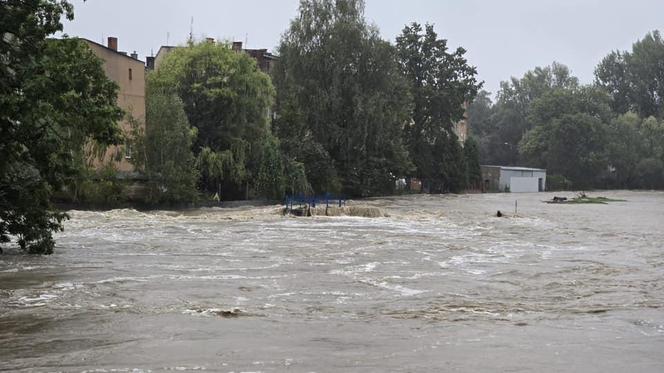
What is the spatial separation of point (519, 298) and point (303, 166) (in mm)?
41934

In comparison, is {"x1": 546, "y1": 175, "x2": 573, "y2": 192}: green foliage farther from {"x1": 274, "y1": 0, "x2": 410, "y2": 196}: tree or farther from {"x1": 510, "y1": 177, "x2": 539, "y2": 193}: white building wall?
{"x1": 274, "y1": 0, "x2": 410, "y2": 196}: tree

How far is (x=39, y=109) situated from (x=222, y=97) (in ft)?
118

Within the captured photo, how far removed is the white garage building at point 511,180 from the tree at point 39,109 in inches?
3321

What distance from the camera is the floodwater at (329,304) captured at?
1027 centimetres

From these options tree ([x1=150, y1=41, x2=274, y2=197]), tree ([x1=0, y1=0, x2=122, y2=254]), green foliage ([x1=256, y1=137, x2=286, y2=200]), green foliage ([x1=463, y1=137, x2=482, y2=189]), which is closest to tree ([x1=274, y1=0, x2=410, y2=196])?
tree ([x1=150, y1=41, x2=274, y2=197])

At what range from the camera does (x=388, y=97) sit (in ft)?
215

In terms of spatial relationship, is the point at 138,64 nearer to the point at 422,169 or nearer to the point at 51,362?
the point at 422,169

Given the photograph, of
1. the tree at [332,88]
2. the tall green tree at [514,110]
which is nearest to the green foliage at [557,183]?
the tall green tree at [514,110]

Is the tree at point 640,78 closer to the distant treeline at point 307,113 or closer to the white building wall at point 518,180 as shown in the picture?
the white building wall at point 518,180

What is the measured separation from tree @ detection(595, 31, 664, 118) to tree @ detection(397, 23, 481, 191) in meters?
65.4

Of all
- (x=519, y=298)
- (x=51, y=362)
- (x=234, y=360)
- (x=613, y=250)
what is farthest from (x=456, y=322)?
(x=613, y=250)

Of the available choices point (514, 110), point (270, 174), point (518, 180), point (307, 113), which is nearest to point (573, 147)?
point (518, 180)

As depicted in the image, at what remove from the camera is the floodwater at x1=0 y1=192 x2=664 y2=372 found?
10273 millimetres

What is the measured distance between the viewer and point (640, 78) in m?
142
